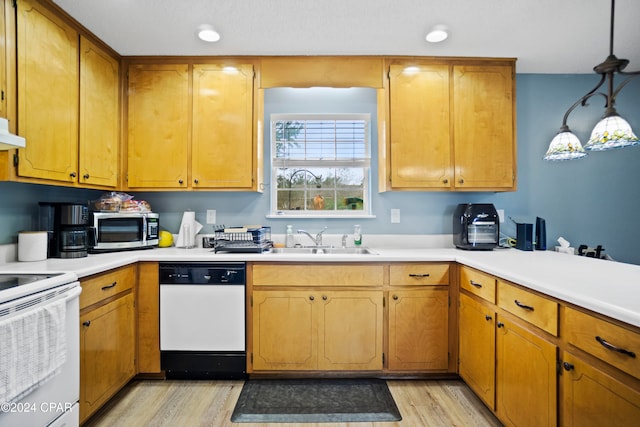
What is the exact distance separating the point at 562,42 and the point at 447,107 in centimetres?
85

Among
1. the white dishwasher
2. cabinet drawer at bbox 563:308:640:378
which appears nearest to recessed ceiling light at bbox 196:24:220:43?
the white dishwasher

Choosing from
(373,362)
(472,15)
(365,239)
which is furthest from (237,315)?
(472,15)

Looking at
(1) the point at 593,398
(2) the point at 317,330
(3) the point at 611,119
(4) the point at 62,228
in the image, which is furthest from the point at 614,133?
(4) the point at 62,228

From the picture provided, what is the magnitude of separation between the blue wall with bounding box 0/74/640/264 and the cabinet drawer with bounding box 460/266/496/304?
74 centimetres

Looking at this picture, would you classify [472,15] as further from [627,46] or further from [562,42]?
[627,46]

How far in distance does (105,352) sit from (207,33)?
6.88 feet

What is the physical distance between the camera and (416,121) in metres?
2.45

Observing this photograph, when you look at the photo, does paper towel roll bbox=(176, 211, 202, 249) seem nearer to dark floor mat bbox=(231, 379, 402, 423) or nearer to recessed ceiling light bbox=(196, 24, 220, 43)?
dark floor mat bbox=(231, 379, 402, 423)

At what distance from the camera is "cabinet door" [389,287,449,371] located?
85.2 inches

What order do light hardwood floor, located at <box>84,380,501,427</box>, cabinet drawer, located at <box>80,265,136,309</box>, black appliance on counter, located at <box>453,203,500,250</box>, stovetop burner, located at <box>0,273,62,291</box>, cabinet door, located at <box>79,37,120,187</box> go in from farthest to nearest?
black appliance on counter, located at <box>453,203,500,250</box>
cabinet door, located at <box>79,37,120,187</box>
light hardwood floor, located at <box>84,380,501,427</box>
cabinet drawer, located at <box>80,265,136,309</box>
stovetop burner, located at <box>0,273,62,291</box>

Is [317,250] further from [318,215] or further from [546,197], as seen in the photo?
[546,197]

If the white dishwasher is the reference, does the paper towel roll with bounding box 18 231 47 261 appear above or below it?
above

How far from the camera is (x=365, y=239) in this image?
8.96 feet

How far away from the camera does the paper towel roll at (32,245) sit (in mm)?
1838
